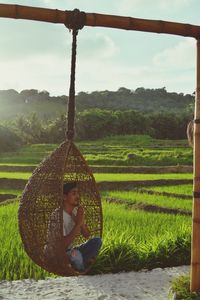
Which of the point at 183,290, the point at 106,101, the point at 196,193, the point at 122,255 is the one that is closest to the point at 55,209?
the point at 196,193

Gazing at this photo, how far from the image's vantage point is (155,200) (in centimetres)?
1159

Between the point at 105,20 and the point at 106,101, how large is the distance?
68.3 metres

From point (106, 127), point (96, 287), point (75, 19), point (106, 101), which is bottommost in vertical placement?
point (96, 287)

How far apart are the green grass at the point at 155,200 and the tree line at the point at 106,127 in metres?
27.5

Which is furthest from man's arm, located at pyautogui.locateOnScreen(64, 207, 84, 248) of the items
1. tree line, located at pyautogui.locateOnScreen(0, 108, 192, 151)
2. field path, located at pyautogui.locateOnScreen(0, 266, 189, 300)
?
tree line, located at pyautogui.locateOnScreen(0, 108, 192, 151)

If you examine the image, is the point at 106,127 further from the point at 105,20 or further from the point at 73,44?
the point at 73,44

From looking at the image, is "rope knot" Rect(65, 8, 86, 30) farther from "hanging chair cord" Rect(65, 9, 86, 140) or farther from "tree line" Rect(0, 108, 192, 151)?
"tree line" Rect(0, 108, 192, 151)

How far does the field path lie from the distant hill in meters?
64.3

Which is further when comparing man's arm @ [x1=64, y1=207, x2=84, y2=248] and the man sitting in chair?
the man sitting in chair

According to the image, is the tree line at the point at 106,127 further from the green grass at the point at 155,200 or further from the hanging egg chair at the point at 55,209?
the hanging egg chair at the point at 55,209

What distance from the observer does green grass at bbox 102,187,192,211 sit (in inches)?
422

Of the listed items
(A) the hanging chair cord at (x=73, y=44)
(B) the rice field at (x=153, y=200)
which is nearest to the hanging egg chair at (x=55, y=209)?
(A) the hanging chair cord at (x=73, y=44)

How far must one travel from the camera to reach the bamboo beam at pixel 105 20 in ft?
11.4

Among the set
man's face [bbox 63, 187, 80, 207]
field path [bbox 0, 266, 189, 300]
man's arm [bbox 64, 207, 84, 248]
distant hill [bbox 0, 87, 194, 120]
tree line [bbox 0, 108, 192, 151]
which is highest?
distant hill [bbox 0, 87, 194, 120]
